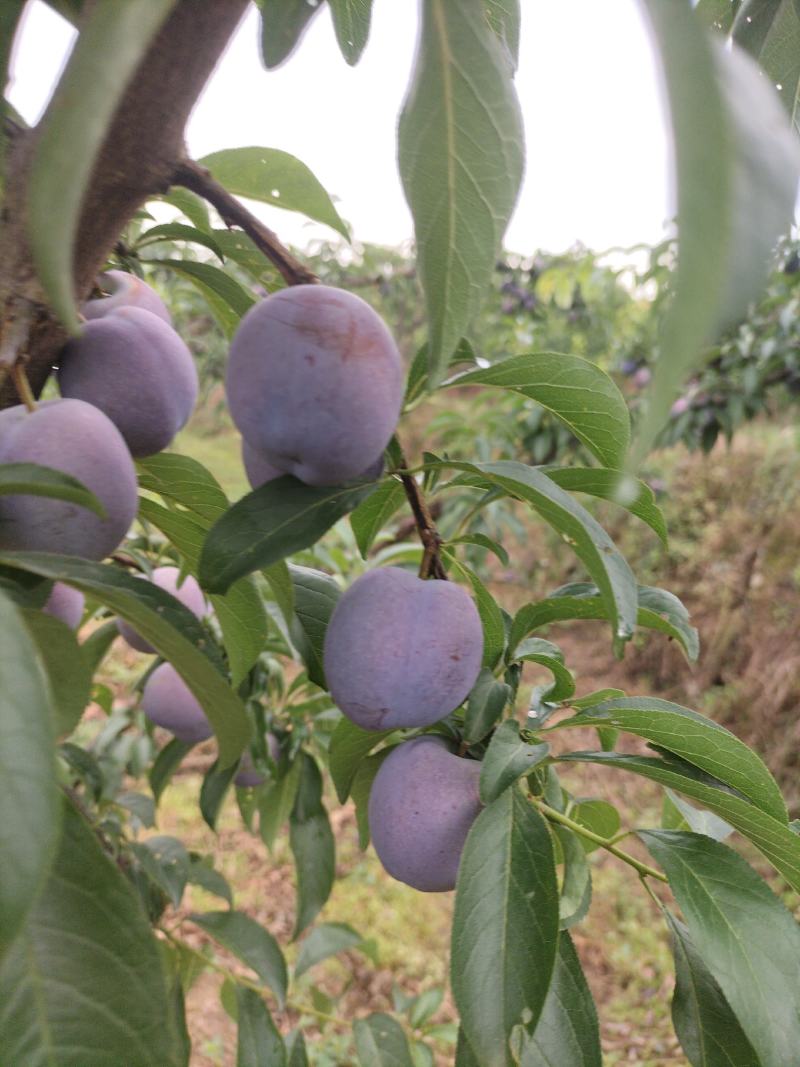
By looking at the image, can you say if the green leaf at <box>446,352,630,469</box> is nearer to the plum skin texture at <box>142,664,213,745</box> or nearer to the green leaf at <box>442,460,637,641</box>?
the green leaf at <box>442,460,637,641</box>

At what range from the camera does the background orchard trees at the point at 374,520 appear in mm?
229

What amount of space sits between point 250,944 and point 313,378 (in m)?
0.84

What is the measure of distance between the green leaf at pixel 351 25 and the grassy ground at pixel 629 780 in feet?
3.38

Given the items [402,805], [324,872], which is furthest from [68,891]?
[324,872]

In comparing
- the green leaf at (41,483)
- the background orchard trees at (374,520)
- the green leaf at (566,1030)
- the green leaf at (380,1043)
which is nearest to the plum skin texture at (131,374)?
the background orchard trees at (374,520)

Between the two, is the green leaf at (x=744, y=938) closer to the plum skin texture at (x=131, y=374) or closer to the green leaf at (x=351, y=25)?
the plum skin texture at (x=131, y=374)

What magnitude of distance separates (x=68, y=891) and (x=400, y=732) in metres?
0.37

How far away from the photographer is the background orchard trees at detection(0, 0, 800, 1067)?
229 mm

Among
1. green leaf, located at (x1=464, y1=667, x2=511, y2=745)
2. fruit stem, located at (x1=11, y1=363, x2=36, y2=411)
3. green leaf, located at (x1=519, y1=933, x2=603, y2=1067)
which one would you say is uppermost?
fruit stem, located at (x1=11, y1=363, x2=36, y2=411)

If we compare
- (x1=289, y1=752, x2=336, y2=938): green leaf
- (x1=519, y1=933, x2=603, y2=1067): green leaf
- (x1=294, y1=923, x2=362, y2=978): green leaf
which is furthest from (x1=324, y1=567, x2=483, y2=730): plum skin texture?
(x1=294, y1=923, x2=362, y2=978): green leaf

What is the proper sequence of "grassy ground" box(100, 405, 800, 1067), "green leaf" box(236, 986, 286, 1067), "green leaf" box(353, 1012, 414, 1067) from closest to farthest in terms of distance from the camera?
"green leaf" box(236, 986, 286, 1067) < "green leaf" box(353, 1012, 414, 1067) < "grassy ground" box(100, 405, 800, 1067)

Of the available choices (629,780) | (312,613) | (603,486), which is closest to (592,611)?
(603,486)

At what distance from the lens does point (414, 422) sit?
6.09 metres

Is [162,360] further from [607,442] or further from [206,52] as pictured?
[607,442]
